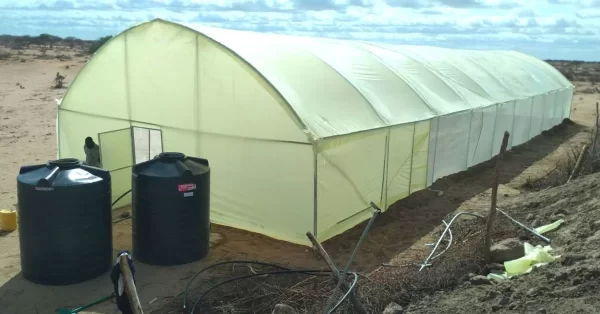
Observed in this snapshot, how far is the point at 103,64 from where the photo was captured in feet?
36.5

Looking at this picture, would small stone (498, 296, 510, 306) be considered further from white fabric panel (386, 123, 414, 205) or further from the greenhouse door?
the greenhouse door

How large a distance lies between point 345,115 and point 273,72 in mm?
1488

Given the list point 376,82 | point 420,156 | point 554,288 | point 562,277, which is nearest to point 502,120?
point 420,156

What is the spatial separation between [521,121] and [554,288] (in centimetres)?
1377

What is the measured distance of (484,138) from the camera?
15375 mm

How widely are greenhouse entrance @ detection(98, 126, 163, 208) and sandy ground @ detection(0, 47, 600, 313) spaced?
99 cm

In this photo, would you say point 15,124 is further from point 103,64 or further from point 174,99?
point 174,99

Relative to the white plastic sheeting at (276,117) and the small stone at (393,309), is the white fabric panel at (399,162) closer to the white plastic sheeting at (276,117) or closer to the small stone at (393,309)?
the white plastic sheeting at (276,117)

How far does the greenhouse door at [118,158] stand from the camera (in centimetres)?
1041

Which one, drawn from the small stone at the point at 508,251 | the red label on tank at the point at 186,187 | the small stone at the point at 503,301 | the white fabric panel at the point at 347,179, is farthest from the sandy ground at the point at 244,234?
the small stone at the point at 503,301

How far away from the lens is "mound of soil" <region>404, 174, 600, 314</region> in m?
5.43

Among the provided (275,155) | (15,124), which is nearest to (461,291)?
(275,155)

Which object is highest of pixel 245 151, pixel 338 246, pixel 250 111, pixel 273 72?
pixel 273 72

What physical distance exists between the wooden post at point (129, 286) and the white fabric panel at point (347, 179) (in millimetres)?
4044
